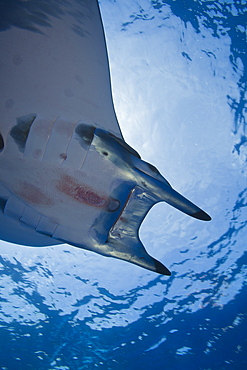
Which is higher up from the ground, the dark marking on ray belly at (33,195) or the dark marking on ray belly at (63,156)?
the dark marking on ray belly at (63,156)

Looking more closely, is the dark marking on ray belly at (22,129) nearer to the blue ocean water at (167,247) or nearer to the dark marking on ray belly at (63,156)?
the dark marking on ray belly at (63,156)

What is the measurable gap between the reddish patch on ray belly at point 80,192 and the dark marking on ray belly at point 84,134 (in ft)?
0.86

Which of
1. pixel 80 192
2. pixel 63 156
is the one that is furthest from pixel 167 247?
pixel 63 156

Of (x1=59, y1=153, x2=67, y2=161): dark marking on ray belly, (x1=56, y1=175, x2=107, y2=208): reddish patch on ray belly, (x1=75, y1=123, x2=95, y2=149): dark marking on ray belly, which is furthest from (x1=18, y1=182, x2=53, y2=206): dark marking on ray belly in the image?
(x1=75, y1=123, x2=95, y2=149): dark marking on ray belly

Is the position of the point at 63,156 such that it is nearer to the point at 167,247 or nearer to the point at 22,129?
the point at 22,129

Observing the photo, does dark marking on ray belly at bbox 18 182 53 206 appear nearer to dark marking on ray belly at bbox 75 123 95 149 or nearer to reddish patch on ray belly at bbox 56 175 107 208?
reddish patch on ray belly at bbox 56 175 107 208

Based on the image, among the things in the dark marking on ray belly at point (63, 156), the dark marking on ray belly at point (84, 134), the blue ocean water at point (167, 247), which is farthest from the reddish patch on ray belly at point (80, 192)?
the blue ocean water at point (167, 247)

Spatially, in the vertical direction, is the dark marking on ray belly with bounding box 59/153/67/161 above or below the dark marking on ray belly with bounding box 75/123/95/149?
below

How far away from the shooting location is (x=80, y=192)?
Result: 158cm

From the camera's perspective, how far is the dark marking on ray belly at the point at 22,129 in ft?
4.81

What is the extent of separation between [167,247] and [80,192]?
6298 millimetres

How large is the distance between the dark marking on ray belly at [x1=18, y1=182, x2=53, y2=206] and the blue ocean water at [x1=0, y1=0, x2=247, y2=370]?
3848mm

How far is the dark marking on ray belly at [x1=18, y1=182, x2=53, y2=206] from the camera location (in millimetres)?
1604

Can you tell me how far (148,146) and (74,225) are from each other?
4.03m
